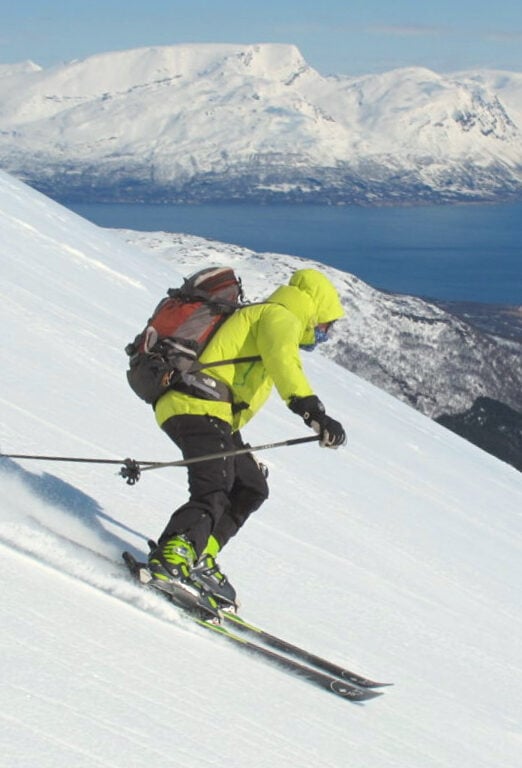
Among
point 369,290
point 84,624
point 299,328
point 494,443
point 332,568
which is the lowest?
point 84,624

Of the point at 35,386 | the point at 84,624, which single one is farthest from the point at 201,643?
the point at 35,386

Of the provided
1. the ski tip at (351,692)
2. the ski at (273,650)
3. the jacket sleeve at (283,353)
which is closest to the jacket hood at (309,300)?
the jacket sleeve at (283,353)

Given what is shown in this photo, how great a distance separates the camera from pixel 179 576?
4344mm

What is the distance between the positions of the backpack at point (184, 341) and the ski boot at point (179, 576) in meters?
0.68

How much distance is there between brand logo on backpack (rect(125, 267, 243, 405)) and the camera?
446 cm

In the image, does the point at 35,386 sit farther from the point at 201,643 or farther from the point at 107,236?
the point at 107,236

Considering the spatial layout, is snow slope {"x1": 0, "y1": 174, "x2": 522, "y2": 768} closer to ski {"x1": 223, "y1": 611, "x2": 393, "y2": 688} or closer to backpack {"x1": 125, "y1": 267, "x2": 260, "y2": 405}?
ski {"x1": 223, "y1": 611, "x2": 393, "y2": 688}

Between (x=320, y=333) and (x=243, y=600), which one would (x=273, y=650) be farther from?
(x=320, y=333)

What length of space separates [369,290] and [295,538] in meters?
115

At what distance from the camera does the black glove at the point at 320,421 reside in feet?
14.0

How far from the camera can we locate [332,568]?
22.2 ft

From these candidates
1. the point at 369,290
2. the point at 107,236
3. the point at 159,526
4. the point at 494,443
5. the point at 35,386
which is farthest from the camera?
the point at 369,290

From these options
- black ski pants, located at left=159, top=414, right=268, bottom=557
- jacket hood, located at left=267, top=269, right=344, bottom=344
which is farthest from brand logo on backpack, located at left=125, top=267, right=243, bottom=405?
jacket hood, located at left=267, top=269, right=344, bottom=344

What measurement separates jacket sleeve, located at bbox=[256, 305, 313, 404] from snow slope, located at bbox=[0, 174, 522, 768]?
1.08 metres
